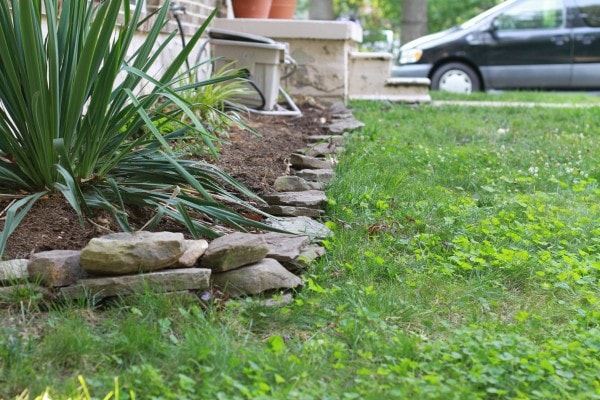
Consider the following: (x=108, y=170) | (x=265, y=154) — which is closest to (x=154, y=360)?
(x=108, y=170)

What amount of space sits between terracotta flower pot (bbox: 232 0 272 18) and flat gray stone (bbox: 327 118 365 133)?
2592 mm

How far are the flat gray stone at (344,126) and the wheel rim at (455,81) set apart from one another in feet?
18.7

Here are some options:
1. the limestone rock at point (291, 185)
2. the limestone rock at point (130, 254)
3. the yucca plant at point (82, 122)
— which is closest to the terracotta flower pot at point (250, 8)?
the limestone rock at point (291, 185)

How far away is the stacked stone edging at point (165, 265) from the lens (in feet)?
9.63

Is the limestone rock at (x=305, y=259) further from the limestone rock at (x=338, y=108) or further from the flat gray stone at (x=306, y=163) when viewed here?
the limestone rock at (x=338, y=108)

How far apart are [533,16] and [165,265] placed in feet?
34.2

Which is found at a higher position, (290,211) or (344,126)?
(344,126)

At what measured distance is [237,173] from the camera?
15.3 feet

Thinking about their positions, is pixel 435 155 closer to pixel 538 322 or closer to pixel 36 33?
pixel 538 322

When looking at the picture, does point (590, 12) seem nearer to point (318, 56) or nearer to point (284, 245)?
point (318, 56)

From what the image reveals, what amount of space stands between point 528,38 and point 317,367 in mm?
10558

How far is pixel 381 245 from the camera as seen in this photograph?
3863 mm

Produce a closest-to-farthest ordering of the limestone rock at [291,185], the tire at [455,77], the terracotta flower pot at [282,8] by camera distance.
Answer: the limestone rock at [291,185]
the terracotta flower pot at [282,8]
the tire at [455,77]

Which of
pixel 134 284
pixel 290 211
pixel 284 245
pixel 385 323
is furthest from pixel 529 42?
pixel 134 284
